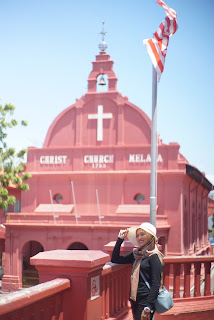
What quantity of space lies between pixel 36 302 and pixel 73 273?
32.8 inches

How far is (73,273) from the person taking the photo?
521cm

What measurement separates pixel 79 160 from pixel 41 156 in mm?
2933

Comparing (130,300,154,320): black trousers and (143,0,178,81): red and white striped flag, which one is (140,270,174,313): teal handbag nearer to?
(130,300,154,320): black trousers

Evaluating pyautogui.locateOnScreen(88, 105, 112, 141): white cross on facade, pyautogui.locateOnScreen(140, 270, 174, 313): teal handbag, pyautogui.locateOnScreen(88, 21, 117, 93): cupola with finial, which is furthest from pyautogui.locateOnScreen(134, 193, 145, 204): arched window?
pyautogui.locateOnScreen(140, 270, 174, 313): teal handbag

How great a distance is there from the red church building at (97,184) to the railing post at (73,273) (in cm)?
2095

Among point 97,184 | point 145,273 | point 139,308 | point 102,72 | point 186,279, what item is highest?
point 102,72

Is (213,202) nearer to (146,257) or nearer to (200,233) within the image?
(200,233)

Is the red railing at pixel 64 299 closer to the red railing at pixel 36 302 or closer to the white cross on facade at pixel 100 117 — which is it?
the red railing at pixel 36 302

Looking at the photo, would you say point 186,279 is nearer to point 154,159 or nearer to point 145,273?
point 154,159

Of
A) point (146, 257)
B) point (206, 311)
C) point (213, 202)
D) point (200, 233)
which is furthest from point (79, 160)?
point (213, 202)

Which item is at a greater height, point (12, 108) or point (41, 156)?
point (12, 108)

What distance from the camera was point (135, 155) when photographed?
29172 mm

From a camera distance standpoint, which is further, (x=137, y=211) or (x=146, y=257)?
(x=137, y=211)

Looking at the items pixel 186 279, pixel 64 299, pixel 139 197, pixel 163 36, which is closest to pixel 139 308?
pixel 64 299
